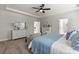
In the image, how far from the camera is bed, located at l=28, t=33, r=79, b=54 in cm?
110

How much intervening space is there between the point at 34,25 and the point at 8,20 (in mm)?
341

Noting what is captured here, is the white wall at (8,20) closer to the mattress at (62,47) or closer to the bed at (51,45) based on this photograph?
the bed at (51,45)

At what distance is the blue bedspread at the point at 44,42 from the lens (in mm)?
1178

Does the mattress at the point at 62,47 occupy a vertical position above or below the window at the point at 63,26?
below

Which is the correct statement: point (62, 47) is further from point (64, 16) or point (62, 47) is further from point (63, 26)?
point (64, 16)

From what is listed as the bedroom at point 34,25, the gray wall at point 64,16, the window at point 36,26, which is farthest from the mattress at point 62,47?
the window at point 36,26

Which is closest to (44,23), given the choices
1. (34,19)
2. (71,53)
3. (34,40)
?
(34,19)

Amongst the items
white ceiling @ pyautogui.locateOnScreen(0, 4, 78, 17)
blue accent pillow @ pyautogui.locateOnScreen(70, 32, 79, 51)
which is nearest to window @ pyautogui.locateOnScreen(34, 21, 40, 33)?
white ceiling @ pyautogui.locateOnScreen(0, 4, 78, 17)

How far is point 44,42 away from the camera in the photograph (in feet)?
4.00

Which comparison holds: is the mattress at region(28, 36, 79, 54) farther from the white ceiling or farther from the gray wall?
the white ceiling

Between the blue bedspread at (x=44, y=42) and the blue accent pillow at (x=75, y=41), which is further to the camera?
the blue bedspread at (x=44, y=42)
